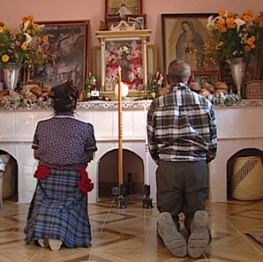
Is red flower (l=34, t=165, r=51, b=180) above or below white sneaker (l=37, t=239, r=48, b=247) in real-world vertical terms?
above

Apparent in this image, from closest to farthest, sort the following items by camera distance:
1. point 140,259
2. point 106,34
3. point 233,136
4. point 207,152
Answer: point 140,259
point 207,152
point 233,136
point 106,34

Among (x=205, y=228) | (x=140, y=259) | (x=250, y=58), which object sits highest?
(x=250, y=58)

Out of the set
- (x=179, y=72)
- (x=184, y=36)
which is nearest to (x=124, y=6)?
(x=184, y=36)

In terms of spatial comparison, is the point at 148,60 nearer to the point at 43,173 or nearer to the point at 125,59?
the point at 125,59

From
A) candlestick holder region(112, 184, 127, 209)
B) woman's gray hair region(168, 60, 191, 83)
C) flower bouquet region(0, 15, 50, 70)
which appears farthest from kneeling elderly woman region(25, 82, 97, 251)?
flower bouquet region(0, 15, 50, 70)

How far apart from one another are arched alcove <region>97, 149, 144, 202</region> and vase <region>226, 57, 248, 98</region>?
4.19 feet

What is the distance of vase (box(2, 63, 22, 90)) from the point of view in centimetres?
434

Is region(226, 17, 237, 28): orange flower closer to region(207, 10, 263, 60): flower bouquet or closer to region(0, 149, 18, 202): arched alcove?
region(207, 10, 263, 60): flower bouquet

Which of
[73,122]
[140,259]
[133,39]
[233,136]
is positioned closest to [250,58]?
[233,136]

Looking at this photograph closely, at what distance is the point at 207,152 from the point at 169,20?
7.64 feet

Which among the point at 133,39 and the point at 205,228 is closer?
the point at 205,228

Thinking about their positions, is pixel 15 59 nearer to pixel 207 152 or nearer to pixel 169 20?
pixel 169 20

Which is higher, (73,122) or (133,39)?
(133,39)

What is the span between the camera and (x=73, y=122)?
268 cm
